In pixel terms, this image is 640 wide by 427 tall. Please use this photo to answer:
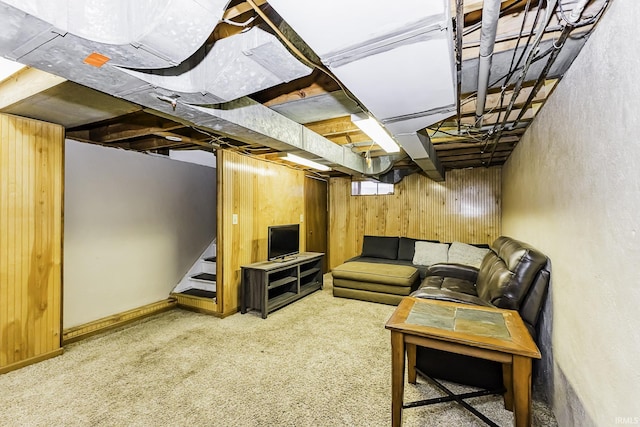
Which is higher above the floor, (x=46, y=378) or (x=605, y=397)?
(x=605, y=397)

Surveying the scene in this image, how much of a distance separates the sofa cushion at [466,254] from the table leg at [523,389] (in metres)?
3.32

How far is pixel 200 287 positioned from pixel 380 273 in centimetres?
271

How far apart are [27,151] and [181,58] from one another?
2408 mm

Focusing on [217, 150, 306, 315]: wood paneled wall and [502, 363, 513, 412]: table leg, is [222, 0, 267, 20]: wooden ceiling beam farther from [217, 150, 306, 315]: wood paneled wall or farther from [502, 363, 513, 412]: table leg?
[217, 150, 306, 315]: wood paneled wall

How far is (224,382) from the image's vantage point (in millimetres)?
2291

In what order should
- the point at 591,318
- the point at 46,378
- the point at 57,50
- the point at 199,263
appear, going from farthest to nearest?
the point at 199,263, the point at 46,378, the point at 591,318, the point at 57,50

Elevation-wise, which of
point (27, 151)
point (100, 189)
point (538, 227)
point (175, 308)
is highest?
point (27, 151)

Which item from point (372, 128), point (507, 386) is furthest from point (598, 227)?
point (372, 128)

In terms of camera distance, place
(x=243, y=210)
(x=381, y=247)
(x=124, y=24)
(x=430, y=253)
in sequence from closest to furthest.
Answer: (x=124, y=24)
(x=243, y=210)
(x=430, y=253)
(x=381, y=247)

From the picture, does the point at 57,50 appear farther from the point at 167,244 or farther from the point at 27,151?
the point at 167,244

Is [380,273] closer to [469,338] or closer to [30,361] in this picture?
[469,338]

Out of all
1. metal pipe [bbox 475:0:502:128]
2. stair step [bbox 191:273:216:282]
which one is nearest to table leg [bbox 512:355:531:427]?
metal pipe [bbox 475:0:502:128]

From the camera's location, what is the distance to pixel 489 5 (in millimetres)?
1008

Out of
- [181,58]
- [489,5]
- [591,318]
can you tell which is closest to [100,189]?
[181,58]
